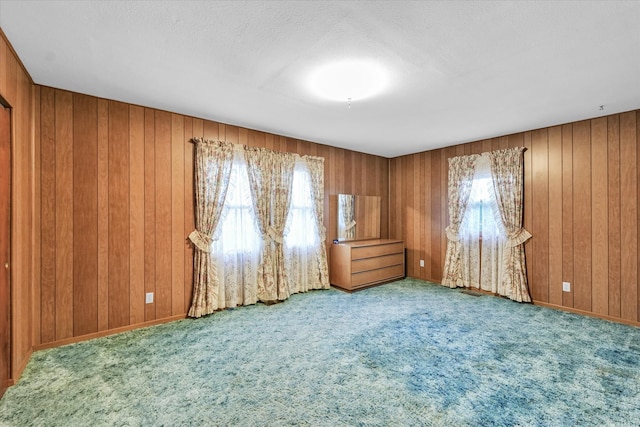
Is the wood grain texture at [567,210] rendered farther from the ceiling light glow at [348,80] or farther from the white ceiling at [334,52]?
the ceiling light glow at [348,80]

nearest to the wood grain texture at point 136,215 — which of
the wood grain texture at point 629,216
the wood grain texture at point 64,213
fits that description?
the wood grain texture at point 64,213

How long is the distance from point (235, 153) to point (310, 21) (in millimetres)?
2433

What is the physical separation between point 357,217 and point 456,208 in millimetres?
1724

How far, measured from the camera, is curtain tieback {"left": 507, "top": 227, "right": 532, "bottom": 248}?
411 cm

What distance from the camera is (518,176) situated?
4172mm

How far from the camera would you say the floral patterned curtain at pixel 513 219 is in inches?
163

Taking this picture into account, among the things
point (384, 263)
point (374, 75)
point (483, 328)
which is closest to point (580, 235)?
point (483, 328)

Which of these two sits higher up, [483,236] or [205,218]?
[205,218]

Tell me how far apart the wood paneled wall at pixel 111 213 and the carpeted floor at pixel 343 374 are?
32 centimetres

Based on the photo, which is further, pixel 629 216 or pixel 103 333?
pixel 629 216

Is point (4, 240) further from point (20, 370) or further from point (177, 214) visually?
point (177, 214)

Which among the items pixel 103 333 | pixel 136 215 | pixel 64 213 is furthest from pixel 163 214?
pixel 103 333

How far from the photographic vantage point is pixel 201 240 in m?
3.59

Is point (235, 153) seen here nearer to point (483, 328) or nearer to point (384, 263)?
point (384, 263)
